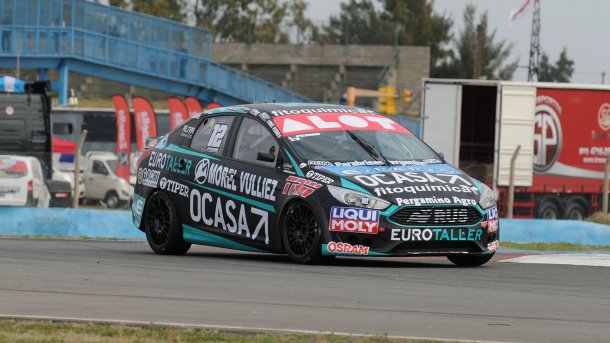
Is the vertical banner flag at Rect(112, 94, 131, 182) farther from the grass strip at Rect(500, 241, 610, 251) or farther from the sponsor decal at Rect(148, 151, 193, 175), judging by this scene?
the sponsor decal at Rect(148, 151, 193, 175)

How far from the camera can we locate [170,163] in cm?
1416

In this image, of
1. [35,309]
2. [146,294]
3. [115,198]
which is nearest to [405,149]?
[146,294]

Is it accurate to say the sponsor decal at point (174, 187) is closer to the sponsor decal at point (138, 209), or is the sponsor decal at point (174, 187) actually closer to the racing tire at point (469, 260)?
the sponsor decal at point (138, 209)

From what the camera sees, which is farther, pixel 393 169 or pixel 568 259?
pixel 568 259

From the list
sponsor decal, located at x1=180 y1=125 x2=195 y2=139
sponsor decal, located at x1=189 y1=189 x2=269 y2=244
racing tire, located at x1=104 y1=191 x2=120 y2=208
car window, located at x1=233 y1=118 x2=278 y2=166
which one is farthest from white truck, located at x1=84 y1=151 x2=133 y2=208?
car window, located at x1=233 y1=118 x2=278 y2=166

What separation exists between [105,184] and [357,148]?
2736 cm

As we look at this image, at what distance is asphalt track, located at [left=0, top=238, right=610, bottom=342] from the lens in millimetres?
8305

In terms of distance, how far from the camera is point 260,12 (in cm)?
8944

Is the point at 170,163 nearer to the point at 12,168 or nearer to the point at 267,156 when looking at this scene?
the point at 267,156

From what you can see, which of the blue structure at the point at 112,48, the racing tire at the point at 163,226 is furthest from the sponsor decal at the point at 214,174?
the blue structure at the point at 112,48

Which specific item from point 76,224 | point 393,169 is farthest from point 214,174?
point 76,224

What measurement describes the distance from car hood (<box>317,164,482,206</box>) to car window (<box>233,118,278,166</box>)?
86 centimetres

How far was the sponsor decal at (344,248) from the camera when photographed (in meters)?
12.1

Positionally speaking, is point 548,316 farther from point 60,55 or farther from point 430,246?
point 60,55
